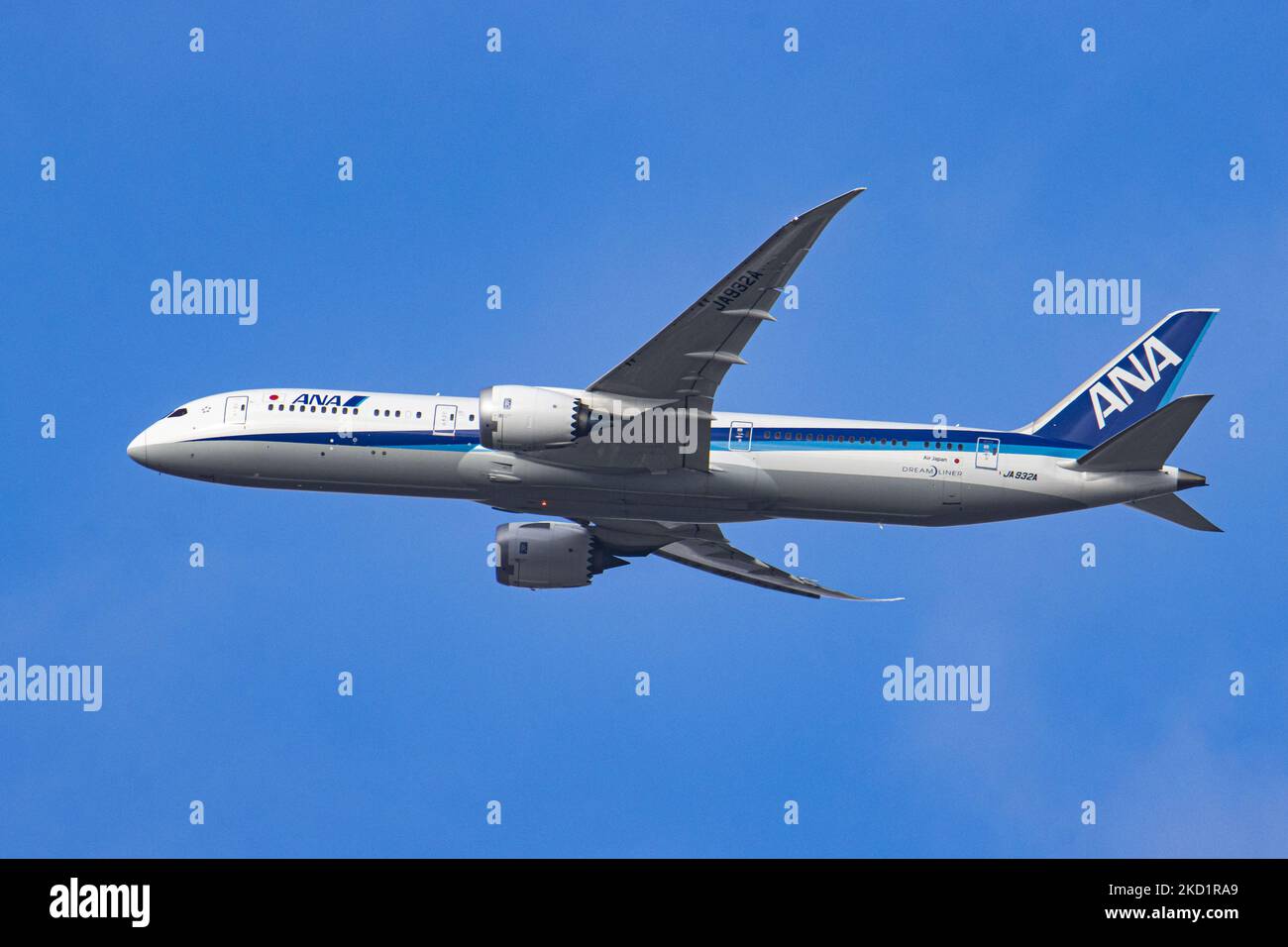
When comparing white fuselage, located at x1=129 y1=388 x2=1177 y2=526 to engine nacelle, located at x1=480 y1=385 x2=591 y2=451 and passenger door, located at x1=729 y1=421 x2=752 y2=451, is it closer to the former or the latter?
passenger door, located at x1=729 y1=421 x2=752 y2=451

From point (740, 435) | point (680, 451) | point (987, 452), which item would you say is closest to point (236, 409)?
point (680, 451)

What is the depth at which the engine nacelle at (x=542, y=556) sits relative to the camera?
52625 millimetres

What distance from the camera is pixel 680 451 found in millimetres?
45844

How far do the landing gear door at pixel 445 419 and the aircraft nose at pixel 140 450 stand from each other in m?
9.45

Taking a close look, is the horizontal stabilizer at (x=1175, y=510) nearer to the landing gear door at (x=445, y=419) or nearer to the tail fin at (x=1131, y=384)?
the tail fin at (x=1131, y=384)

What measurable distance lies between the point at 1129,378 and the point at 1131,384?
0.67 feet

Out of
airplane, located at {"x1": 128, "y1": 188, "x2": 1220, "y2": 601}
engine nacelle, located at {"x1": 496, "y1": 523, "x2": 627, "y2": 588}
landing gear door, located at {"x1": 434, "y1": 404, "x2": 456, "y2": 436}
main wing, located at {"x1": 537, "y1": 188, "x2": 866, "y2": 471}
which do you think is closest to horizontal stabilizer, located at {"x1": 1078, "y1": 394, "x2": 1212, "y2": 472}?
airplane, located at {"x1": 128, "y1": 188, "x2": 1220, "y2": 601}

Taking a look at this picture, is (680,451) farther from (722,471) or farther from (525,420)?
(525,420)

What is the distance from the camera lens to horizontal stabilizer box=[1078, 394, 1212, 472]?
44094mm

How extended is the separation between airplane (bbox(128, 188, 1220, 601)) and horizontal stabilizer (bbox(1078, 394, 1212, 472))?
0.05m

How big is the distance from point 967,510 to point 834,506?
4.07 meters

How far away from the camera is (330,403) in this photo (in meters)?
48.5

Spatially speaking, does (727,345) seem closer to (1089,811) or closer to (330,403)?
(330,403)
